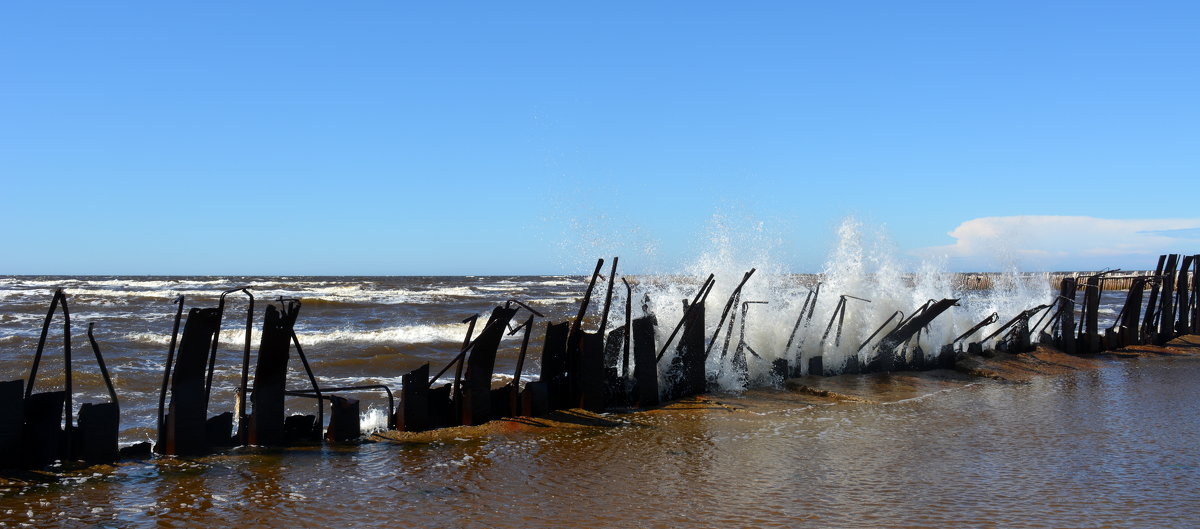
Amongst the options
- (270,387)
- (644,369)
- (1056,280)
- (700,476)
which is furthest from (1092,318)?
(1056,280)

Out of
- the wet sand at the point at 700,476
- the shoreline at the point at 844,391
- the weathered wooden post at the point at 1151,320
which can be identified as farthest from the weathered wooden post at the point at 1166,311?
the wet sand at the point at 700,476

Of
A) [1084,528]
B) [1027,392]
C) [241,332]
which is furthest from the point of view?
[241,332]

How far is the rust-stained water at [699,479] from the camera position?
5.62 m

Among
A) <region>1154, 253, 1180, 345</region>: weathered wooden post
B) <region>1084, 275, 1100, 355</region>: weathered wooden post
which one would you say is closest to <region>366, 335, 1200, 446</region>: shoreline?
<region>1084, 275, 1100, 355</region>: weathered wooden post

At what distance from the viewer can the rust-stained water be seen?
5621 mm

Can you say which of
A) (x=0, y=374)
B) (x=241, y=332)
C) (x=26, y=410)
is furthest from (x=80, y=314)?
(x=26, y=410)

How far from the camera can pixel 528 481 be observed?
6.58 m

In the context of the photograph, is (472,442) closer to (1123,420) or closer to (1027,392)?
(1123,420)

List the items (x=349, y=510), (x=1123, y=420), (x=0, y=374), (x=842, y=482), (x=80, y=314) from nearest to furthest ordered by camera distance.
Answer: (x=349, y=510)
(x=842, y=482)
(x=1123, y=420)
(x=0, y=374)
(x=80, y=314)

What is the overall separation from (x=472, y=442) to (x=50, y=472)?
3.49m

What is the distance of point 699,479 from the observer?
655 cm

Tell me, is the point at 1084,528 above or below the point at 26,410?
below

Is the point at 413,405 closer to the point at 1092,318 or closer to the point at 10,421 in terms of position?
the point at 10,421

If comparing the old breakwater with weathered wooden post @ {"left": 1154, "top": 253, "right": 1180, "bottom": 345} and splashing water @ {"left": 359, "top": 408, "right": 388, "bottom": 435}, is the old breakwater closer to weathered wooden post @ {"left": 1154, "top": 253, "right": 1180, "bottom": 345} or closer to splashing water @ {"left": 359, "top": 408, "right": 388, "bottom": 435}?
splashing water @ {"left": 359, "top": 408, "right": 388, "bottom": 435}
